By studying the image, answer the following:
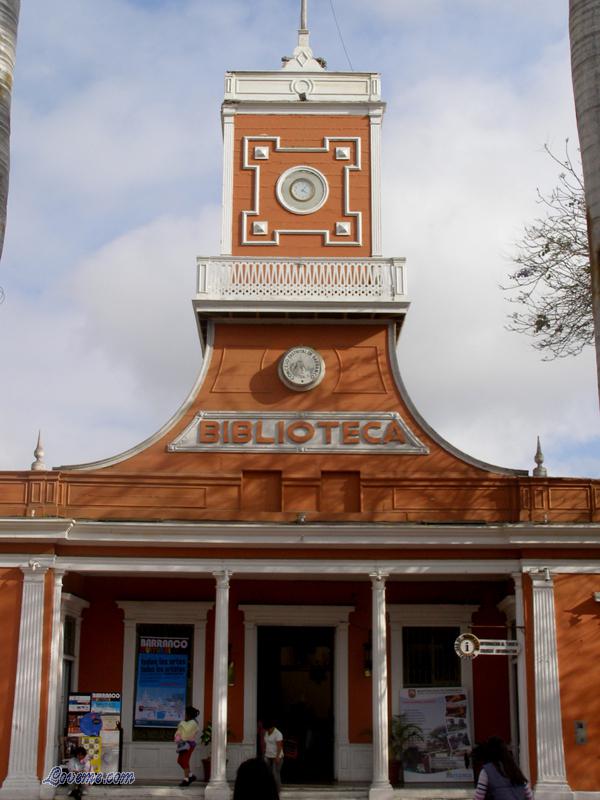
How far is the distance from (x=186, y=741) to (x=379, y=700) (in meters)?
3.30

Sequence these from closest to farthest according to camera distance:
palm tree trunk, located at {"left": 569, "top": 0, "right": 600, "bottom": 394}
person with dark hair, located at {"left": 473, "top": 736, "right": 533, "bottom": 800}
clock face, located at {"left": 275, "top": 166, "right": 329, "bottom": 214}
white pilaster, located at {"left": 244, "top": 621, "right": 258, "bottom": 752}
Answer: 1. palm tree trunk, located at {"left": 569, "top": 0, "right": 600, "bottom": 394}
2. person with dark hair, located at {"left": 473, "top": 736, "right": 533, "bottom": 800}
3. white pilaster, located at {"left": 244, "top": 621, "right": 258, "bottom": 752}
4. clock face, located at {"left": 275, "top": 166, "right": 329, "bottom": 214}

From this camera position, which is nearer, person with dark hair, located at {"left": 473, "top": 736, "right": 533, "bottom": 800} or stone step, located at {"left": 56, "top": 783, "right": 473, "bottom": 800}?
person with dark hair, located at {"left": 473, "top": 736, "right": 533, "bottom": 800}

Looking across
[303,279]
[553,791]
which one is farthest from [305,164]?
[553,791]

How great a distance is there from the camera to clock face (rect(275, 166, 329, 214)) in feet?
71.9

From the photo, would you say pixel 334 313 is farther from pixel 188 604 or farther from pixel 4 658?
pixel 4 658

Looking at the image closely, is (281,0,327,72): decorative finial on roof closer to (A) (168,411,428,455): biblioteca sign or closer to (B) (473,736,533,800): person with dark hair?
(A) (168,411,428,455): biblioteca sign

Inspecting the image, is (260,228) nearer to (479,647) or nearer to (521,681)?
(479,647)

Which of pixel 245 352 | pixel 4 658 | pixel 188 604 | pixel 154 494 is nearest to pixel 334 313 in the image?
pixel 245 352

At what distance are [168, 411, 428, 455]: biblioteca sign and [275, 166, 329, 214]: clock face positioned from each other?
14.4ft

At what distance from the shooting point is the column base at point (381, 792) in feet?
58.1

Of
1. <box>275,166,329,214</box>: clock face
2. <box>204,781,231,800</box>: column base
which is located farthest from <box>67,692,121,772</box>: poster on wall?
<box>275,166,329,214</box>: clock face

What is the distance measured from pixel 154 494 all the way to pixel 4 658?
12.1ft

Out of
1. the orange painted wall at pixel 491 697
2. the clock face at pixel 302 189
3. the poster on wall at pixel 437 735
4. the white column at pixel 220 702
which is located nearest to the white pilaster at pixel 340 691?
the poster on wall at pixel 437 735

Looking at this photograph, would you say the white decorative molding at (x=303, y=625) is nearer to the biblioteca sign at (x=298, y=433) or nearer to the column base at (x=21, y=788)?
the biblioteca sign at (x=298, y=433)
